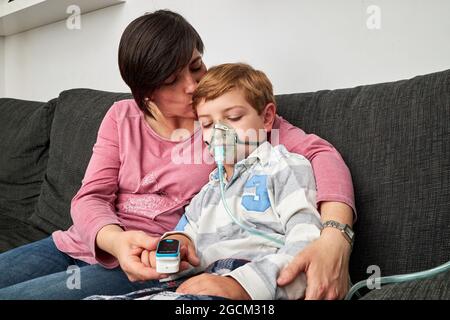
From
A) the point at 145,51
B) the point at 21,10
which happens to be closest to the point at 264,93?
the point at 145,51

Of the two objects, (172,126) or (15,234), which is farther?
(15,234)

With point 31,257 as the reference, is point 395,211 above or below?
above

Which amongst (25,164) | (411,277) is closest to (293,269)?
(411,277)

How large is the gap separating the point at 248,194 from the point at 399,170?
297 mm

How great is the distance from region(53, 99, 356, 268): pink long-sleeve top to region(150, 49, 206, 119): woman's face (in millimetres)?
68

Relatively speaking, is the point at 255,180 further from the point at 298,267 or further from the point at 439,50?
the point at 439,50

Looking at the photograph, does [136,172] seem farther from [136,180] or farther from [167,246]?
[167,246]

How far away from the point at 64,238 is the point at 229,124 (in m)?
0.54

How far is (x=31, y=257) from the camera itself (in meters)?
1.17

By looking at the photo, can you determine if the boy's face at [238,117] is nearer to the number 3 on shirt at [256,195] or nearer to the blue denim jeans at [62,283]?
the number 3 on shirt at [256,195]

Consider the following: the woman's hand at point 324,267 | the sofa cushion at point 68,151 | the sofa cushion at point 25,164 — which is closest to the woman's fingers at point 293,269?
the woman's hand at point 324,267

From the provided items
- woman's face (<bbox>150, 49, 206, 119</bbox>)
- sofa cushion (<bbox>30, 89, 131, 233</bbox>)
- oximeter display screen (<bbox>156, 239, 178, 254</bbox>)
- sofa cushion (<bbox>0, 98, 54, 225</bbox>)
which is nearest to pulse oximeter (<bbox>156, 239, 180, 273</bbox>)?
oximeter display screen (<bbox>156, 239, 178, 254</bbox>)

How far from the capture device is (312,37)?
1397mm

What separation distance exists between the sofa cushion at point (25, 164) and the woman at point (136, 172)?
2.00 ft
